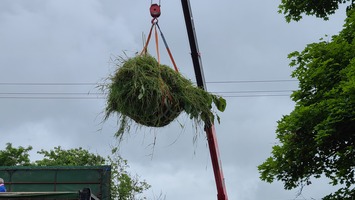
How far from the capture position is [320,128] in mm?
9703

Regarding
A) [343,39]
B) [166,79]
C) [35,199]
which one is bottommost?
[35,199]

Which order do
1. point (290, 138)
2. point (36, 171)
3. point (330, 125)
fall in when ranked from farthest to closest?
1. point (36, 171)
2. point (290, 138)
3. point (330, 125)

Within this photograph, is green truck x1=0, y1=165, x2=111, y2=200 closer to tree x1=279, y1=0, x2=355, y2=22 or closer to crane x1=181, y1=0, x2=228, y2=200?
crane x1=181, y1=0, x2=228, y2=200

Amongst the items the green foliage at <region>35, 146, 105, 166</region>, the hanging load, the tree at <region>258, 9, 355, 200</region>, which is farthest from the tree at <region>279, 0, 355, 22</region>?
the green foliage at <region>35, 146, 105, 166</region>

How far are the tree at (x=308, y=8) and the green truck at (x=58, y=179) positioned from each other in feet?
17.5

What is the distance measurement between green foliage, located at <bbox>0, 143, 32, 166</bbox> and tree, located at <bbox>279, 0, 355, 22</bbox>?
76.9ft

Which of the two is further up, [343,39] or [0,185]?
[343,39]

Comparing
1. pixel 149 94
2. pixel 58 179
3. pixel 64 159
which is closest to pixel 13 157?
pixel 64 159

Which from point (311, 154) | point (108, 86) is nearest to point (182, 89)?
point (108, 86)

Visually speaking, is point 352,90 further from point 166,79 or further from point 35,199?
point 35,199

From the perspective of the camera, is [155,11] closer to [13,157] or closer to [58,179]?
[58,179]

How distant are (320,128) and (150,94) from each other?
3.61m

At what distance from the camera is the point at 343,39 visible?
35.2 feet

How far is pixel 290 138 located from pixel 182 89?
334 cm
